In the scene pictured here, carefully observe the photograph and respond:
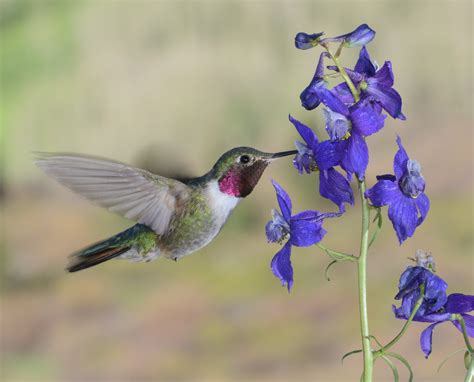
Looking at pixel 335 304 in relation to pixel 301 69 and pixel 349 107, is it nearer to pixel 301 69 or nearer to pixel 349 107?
pixel 301 69

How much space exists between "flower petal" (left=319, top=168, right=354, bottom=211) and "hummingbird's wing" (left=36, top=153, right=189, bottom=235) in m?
0.58

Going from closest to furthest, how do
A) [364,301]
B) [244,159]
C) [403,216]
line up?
[364,301] < [403,216] < [244,159]

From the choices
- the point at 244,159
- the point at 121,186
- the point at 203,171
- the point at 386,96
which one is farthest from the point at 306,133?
Result: the point at 203,171

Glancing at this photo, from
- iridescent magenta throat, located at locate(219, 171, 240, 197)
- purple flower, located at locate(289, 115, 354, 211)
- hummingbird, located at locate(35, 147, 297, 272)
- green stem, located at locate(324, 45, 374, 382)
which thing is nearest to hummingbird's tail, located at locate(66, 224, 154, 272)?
Result: hummingbird, located at locate(35, 147, 297, 272)

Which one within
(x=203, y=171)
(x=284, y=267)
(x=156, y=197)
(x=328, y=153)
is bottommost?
(x=284, y=267)

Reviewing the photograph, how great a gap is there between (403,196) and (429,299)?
143mm

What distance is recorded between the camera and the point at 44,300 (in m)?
4.41

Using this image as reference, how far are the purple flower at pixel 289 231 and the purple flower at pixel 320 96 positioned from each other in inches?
4.9

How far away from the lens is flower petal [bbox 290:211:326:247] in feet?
3.67

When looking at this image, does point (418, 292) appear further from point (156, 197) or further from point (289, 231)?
point (156, 197)

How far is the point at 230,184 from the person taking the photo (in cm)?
166

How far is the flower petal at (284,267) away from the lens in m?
1.13

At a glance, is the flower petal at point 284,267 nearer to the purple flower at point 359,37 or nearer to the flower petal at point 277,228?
the flower petal at point 277,228

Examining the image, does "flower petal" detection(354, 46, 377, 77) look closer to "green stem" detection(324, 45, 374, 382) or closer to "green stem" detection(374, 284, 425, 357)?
"green stem" detection(324, 45, 374, 382)
